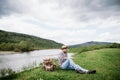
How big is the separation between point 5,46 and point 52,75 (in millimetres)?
119451

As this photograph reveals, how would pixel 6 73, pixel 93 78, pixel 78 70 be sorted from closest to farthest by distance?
1. pixel 93 78
2. pixel 78 70
3. pixel 6 73

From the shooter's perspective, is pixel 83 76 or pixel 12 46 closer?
pixel 83 76

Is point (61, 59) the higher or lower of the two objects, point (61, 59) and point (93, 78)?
the higher

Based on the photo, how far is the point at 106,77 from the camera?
13000mm

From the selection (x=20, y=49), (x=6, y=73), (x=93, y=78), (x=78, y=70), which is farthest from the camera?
(x=20, y=49)

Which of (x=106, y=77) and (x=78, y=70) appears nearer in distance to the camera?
(x=106, y=77)

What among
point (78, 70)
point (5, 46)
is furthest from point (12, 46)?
point (78, 70)

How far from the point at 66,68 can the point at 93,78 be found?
3.40 metres

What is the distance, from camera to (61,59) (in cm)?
1576

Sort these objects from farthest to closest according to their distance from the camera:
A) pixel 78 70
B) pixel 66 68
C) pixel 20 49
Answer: pixel 20 49, pixel 66 68, pixel 78 70

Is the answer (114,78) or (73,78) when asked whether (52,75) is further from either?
(114,78)

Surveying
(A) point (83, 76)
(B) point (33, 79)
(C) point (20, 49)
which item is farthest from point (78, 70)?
(C) point (20, 49)

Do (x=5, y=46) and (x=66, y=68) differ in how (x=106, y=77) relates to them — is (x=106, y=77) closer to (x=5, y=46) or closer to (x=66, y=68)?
(x=66, y=68)

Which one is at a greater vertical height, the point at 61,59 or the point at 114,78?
the point at 61,59
